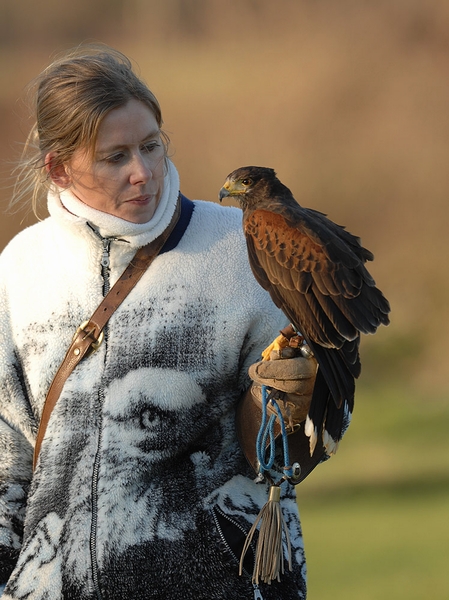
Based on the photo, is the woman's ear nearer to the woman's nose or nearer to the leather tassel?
the woman's nose

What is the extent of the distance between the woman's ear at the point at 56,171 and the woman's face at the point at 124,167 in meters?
0.03

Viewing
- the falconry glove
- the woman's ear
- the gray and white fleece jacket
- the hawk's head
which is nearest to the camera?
the falconry glove

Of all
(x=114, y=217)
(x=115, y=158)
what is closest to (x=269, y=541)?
(x=114, y=217)

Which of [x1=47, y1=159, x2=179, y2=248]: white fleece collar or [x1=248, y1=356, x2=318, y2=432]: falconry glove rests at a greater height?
[x1=47, y1=159, x2=179, y2=248]: white fleece collar

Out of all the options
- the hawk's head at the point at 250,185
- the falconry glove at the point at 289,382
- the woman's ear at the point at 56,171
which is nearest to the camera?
the falconry glove at the point at 289,382

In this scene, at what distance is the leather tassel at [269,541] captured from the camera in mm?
1859

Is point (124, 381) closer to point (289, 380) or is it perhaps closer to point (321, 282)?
point (289, 380)

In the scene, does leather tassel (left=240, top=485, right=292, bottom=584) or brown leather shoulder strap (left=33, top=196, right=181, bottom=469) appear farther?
brown leather shoulder strap (left=33, top=196, right=181, bottom=469)

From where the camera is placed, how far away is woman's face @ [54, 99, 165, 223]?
1974 millimetres

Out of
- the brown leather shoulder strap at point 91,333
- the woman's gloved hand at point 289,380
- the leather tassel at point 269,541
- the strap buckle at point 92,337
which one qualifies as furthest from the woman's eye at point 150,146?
the leather tassel at point 269,541

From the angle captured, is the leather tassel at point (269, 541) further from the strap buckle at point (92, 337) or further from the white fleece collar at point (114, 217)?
the white fleece collar at point (114, 217)

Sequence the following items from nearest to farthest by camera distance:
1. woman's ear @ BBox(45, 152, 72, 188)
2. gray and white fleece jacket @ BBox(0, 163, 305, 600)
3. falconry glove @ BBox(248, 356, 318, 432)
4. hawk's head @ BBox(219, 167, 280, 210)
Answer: falconry glove @ BBox(248, 356, 318, 432), gray and white fleece jacket @ BBox(0, 163, 305, 600), woman's ear @ BBox(45, 152, 72, 188), hawk's head @ BBox(219, 167, 280, 210)

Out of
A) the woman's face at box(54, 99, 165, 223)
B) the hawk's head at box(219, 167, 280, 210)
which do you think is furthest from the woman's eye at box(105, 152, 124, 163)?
the hawk's head at box(219, 167, 280, 210)

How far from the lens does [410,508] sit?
5.05 m
